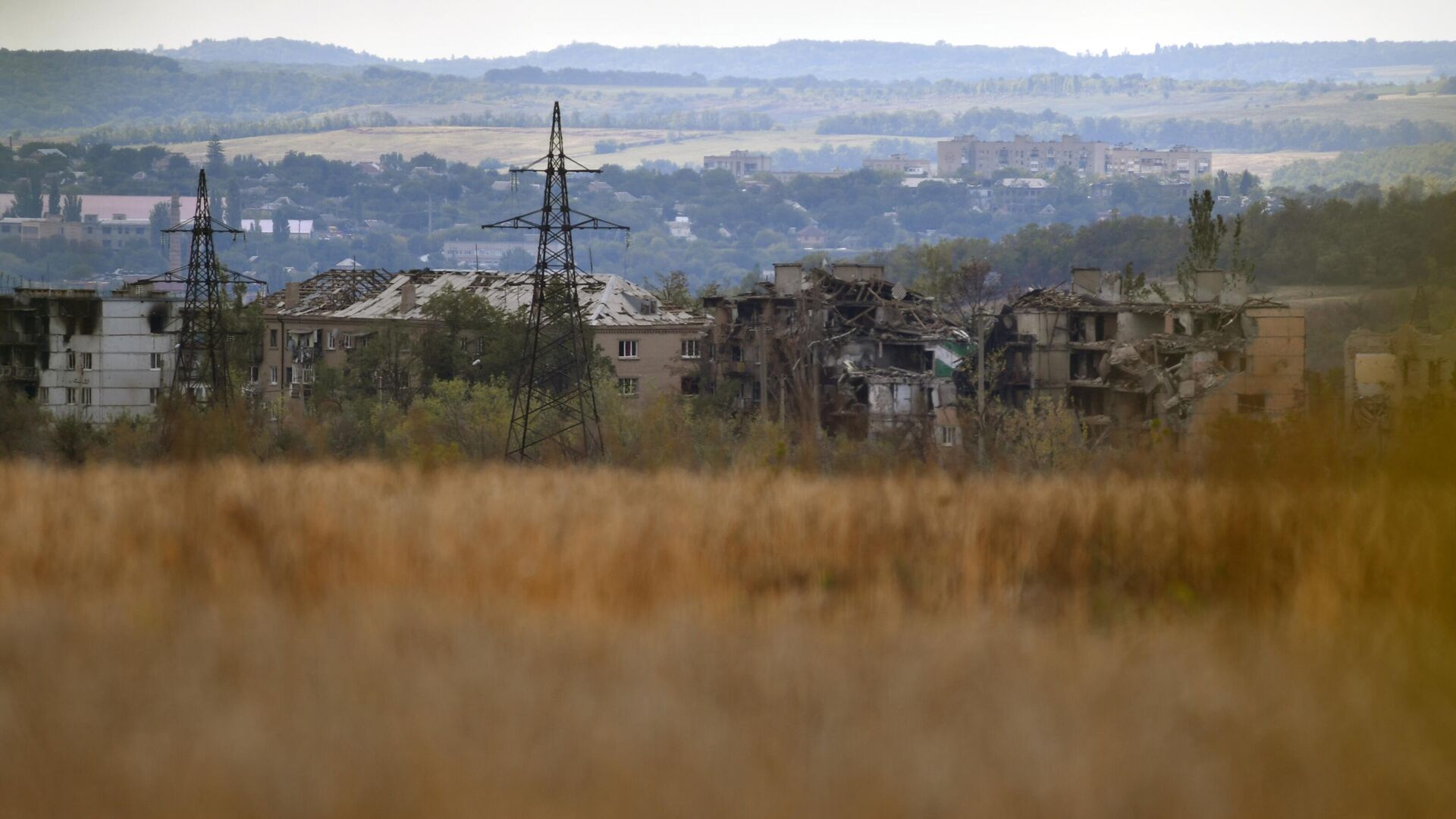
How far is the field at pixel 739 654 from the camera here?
4070 millimetres

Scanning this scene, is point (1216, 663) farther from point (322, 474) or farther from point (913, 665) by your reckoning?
point (322, 474)

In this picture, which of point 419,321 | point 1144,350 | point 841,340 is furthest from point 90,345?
point 1144,350

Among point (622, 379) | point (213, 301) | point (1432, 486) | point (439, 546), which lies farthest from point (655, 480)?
point (622, 379)

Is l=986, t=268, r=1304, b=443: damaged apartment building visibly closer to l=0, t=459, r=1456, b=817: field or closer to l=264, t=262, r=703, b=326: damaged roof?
l=264, t=262, r=703, b=326: damaged roof

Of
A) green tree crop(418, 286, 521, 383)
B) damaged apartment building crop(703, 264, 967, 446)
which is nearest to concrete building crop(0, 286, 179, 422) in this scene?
green tree crop(418, 286, 521, 383)

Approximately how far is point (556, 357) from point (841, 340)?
9.97 meters

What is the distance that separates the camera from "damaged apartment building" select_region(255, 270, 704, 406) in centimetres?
6894

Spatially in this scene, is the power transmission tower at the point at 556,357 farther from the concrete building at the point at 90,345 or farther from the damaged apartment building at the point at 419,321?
the concrete building at the point at 90,345

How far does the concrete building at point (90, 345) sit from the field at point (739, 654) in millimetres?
68951

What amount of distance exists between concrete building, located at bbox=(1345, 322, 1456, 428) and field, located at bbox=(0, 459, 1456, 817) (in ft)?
15.2

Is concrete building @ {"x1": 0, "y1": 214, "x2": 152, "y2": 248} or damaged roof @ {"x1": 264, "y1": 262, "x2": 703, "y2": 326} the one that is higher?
concrete building @ {"x1": 0, "y1": 214, "x2": 152, "y2": 248}

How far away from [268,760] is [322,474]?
6544 millimetres

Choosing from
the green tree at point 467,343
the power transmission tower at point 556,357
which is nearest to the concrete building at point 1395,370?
the power transmission tower at point 556,357

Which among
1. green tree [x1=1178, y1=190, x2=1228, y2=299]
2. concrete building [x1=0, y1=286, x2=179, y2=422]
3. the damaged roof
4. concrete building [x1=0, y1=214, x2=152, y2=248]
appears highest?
concrete building [x1=0, y1=214, x2=152, y2=248]
